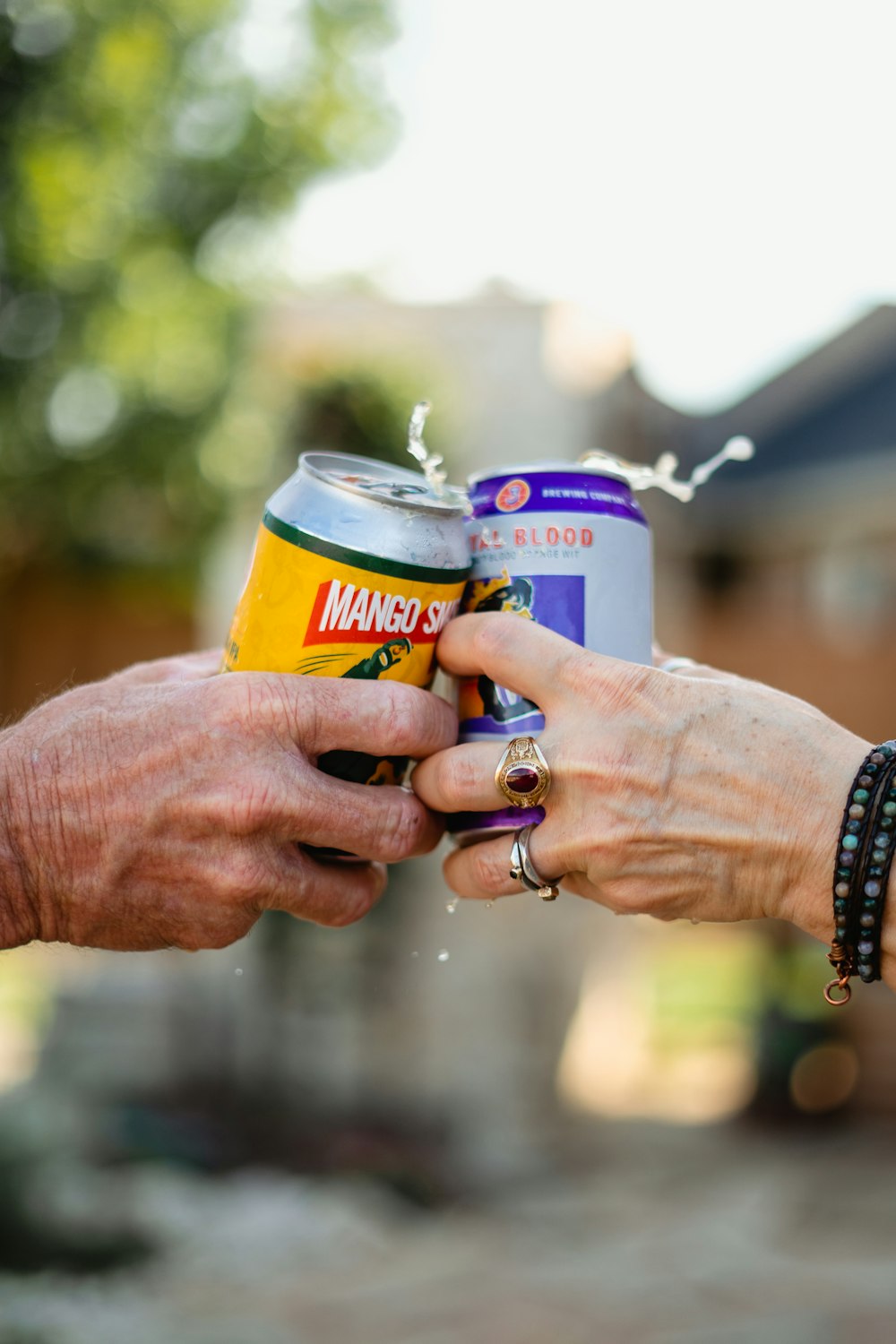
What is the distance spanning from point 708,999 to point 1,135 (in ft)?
26.0

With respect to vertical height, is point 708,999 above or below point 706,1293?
below

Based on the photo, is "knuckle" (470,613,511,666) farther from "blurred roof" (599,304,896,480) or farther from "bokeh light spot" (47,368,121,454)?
"blurred roof" (599,304,896,480)

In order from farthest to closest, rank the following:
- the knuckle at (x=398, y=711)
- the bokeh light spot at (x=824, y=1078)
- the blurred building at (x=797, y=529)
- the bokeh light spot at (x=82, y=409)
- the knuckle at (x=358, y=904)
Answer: the blurred building at (x=797, y=529)
the bokeh light spot at (x=82, y=409)
the bokeh light spot at (x=824, y=1078)
the knuckle at (x=358, y=904)
the knuckle at (x=398, y=711)

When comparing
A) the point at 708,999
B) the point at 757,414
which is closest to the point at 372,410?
the point at 708,999

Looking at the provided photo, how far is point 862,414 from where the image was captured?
1389 cm

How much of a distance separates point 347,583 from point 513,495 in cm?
30

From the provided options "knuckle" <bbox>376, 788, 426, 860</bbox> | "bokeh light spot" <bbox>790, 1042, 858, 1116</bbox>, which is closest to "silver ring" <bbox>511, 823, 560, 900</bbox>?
"knuckle" <bbox>376, 788, 426, 860</bbox>

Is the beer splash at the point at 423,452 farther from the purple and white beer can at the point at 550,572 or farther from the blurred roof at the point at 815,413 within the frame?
the blurred roof at the point at 815,413

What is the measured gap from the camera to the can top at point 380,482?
1.59m

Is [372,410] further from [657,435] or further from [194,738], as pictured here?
[657,435]

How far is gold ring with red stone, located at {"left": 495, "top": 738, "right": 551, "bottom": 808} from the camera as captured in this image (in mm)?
1592

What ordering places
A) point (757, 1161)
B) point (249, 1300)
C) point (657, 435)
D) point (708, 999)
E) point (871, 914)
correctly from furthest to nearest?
1. point (657, 435)
2. point (708, 999)
3. point (757, 1161)
4. point (249, 1300)
5. point (871, 914)

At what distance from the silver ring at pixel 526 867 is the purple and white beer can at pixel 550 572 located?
0.02m

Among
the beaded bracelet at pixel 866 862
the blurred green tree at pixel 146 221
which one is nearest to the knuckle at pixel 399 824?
the beaded bracelet at pixel 866 862
